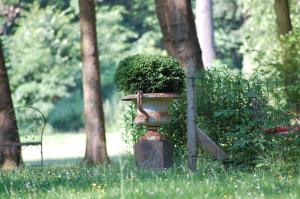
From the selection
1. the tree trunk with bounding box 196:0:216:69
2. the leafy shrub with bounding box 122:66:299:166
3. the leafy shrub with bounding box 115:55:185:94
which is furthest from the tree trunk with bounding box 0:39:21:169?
the tree trunk with bounding box 196:0:216:69

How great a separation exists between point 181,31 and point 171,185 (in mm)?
7949

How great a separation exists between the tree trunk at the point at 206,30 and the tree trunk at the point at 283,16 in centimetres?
944

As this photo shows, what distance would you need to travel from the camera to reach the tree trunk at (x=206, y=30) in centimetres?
3247

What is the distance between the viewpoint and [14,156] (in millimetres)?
16688

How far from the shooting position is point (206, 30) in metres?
32.5

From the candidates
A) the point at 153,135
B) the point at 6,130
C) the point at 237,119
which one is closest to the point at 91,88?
the point at 6,130

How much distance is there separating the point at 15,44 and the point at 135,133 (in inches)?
1354

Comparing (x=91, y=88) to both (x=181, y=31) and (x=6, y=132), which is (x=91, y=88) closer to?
(x=6, y=132)

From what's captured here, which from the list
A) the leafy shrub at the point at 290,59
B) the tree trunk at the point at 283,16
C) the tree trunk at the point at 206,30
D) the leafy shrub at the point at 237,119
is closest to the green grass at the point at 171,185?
the leafy shrub at the point at 237,119

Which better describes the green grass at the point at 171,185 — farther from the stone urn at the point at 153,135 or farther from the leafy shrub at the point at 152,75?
the leafy shrub at the point at 152,75

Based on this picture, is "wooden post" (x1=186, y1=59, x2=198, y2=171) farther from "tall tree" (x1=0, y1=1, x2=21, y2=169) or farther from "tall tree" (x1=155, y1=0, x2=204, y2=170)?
"tall tree" (x1=0, y1=1, x2=21, y2=169)

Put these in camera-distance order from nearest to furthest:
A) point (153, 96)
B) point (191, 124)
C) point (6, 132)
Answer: point (191, 124) < point (153, 96) < point (6, 132)

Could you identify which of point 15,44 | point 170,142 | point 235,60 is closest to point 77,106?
point 15,44

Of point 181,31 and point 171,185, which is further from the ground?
point 181,31
